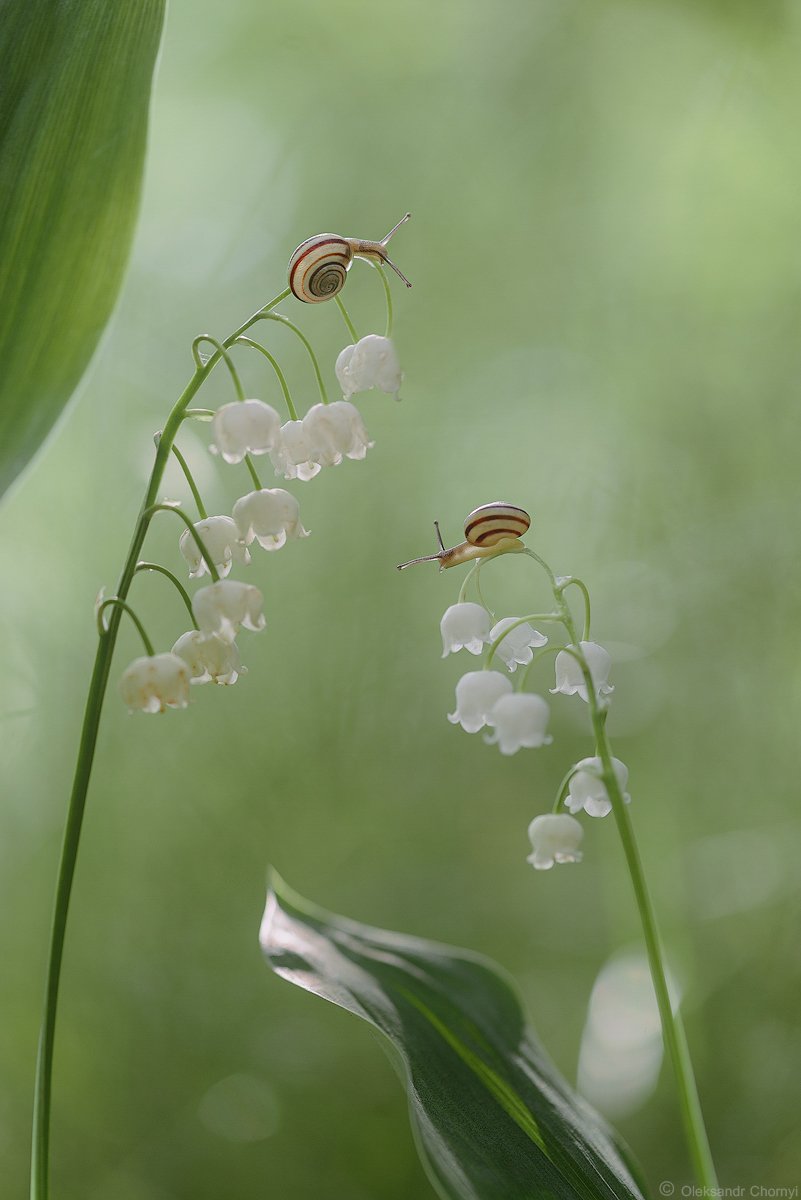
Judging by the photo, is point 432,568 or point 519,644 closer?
point 519,644

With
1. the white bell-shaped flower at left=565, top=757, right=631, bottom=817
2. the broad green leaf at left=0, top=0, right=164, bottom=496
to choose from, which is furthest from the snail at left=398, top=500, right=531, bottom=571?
the broad green leaf at left=0, top=0, right=164, bottom=496

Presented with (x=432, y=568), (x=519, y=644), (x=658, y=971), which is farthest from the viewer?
(x=432, y=568)

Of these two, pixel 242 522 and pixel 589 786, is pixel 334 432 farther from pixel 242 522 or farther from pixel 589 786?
pixel 589 786

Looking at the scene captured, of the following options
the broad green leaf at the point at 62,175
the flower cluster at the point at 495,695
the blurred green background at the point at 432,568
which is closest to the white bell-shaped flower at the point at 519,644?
the flower cluster at the point at 495,695

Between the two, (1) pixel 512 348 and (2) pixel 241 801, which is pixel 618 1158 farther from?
(1) pixel 512 348

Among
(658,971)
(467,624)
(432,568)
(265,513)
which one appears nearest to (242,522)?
(265,513)

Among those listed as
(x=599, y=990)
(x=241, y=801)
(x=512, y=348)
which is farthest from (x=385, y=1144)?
(x=512, y=348)

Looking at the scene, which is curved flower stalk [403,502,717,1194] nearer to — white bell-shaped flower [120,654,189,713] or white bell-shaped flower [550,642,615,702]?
white bell-shaped flower [550,642,615,702]
